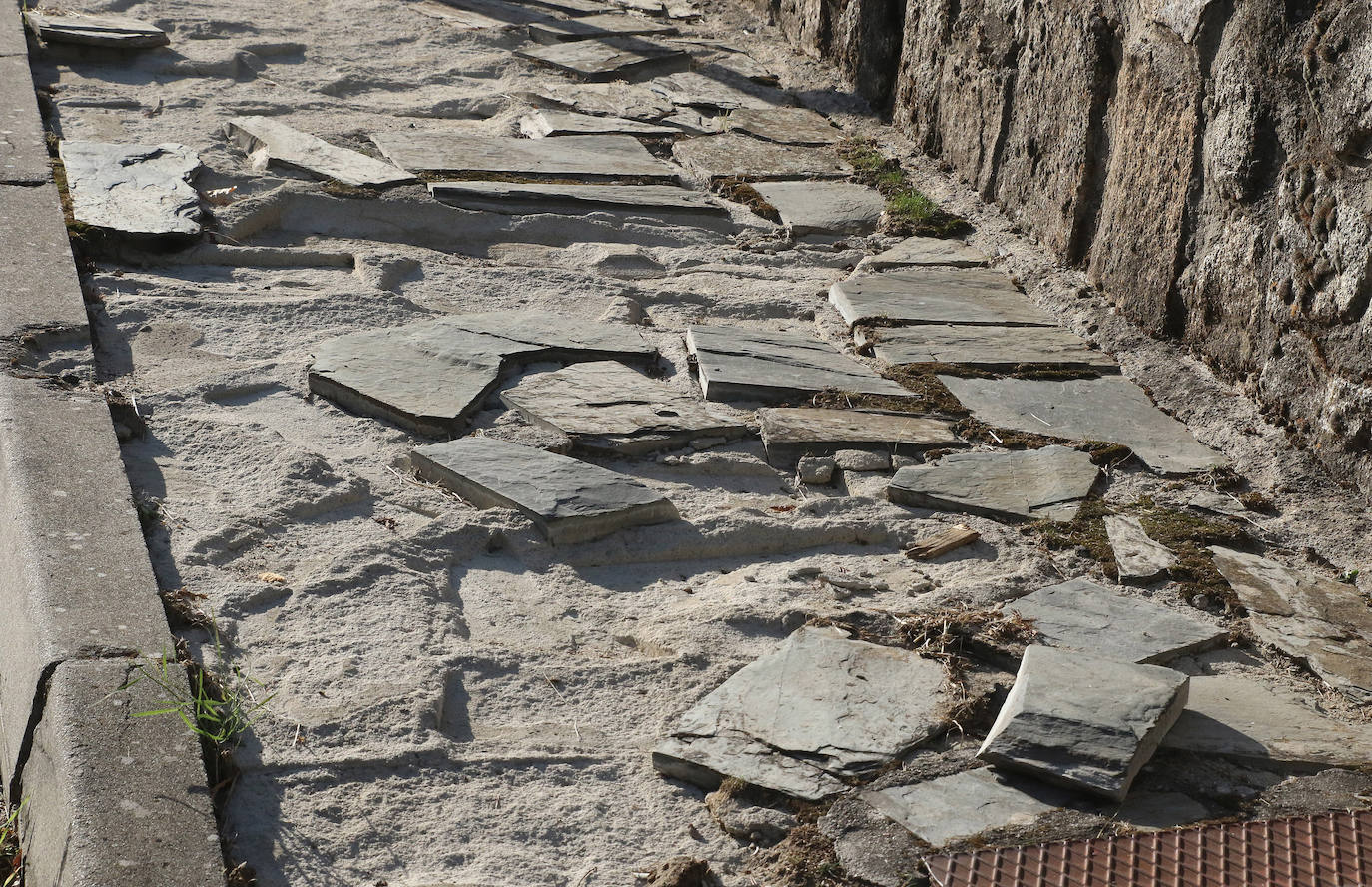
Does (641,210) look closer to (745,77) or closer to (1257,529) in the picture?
(745,77)

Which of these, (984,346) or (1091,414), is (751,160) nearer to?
(984,346)

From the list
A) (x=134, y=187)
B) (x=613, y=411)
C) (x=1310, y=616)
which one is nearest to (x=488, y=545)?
(x=613, y=411)

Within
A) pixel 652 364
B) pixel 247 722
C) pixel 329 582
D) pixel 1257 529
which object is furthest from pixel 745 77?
pixel 247 722

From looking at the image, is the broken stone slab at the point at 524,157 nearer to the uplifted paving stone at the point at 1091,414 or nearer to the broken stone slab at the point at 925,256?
the broken stone slab at the point at 925,256

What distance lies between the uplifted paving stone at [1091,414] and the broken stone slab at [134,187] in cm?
242

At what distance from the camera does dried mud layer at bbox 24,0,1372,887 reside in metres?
1.99

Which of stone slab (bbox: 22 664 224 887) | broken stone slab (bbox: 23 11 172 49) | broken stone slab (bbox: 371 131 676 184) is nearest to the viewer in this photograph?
stone slab (bbox: 22 664 224 887)

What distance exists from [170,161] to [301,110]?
1.01 metres

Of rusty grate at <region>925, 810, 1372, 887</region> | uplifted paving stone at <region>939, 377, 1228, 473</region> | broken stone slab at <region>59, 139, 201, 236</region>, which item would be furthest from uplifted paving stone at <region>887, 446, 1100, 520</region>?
broken stone slab at <region>59, 139, 201, 236</region>

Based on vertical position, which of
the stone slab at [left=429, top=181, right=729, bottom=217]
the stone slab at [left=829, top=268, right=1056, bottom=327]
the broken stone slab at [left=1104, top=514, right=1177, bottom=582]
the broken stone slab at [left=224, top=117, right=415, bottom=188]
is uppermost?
the broken stone slab at [left=224, top=117, right=415, bottom=188]

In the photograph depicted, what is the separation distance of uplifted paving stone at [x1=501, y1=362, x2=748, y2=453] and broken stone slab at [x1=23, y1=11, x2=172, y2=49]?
3703mm

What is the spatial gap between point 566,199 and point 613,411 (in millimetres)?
1691

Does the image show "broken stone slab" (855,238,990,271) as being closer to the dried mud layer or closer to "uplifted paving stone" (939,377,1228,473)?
the dried mud layer

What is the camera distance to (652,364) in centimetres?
362
